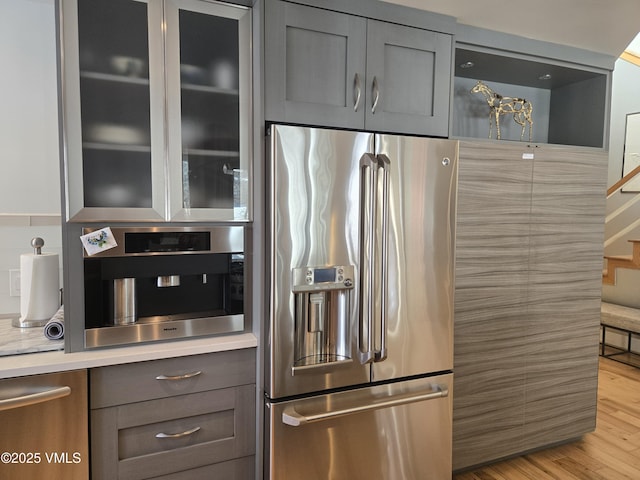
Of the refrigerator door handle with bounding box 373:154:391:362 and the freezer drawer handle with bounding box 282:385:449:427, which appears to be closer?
the freezer drawer handle with bounding box 282:385:449:427

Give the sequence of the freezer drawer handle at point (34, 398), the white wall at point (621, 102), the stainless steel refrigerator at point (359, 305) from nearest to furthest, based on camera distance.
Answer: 1. the freezer drawer handle at point (34, 398)
2. the stainless steel refrigerator at point (359, 305)
3. the white wall at point (621, 102)

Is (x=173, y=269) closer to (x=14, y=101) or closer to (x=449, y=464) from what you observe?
(x=14, y=101)

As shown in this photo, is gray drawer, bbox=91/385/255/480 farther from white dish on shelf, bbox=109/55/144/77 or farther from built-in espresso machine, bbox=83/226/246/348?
white dish on shelf, bbox=109/55/144/77

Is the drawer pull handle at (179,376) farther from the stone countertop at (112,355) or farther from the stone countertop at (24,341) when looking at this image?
the stone countertop at (24,341)

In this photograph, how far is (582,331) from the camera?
254 centimetres

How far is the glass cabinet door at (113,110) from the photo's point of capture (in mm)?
1576

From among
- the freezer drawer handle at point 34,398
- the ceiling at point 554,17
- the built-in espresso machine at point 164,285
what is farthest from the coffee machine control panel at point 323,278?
the ceiling at point 554,17

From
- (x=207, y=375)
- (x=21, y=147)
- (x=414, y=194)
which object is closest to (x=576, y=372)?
(x=414, y=194)

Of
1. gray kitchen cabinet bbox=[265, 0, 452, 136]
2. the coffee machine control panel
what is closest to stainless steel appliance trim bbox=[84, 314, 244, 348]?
the coffee machine control panel

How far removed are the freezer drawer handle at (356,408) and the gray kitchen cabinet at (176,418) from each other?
208 millimetres

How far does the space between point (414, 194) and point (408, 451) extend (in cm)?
115

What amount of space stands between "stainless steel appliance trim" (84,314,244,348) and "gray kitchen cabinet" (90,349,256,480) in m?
0.12

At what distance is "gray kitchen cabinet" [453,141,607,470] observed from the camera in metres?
2.20

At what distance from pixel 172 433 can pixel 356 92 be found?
158 centimetres
